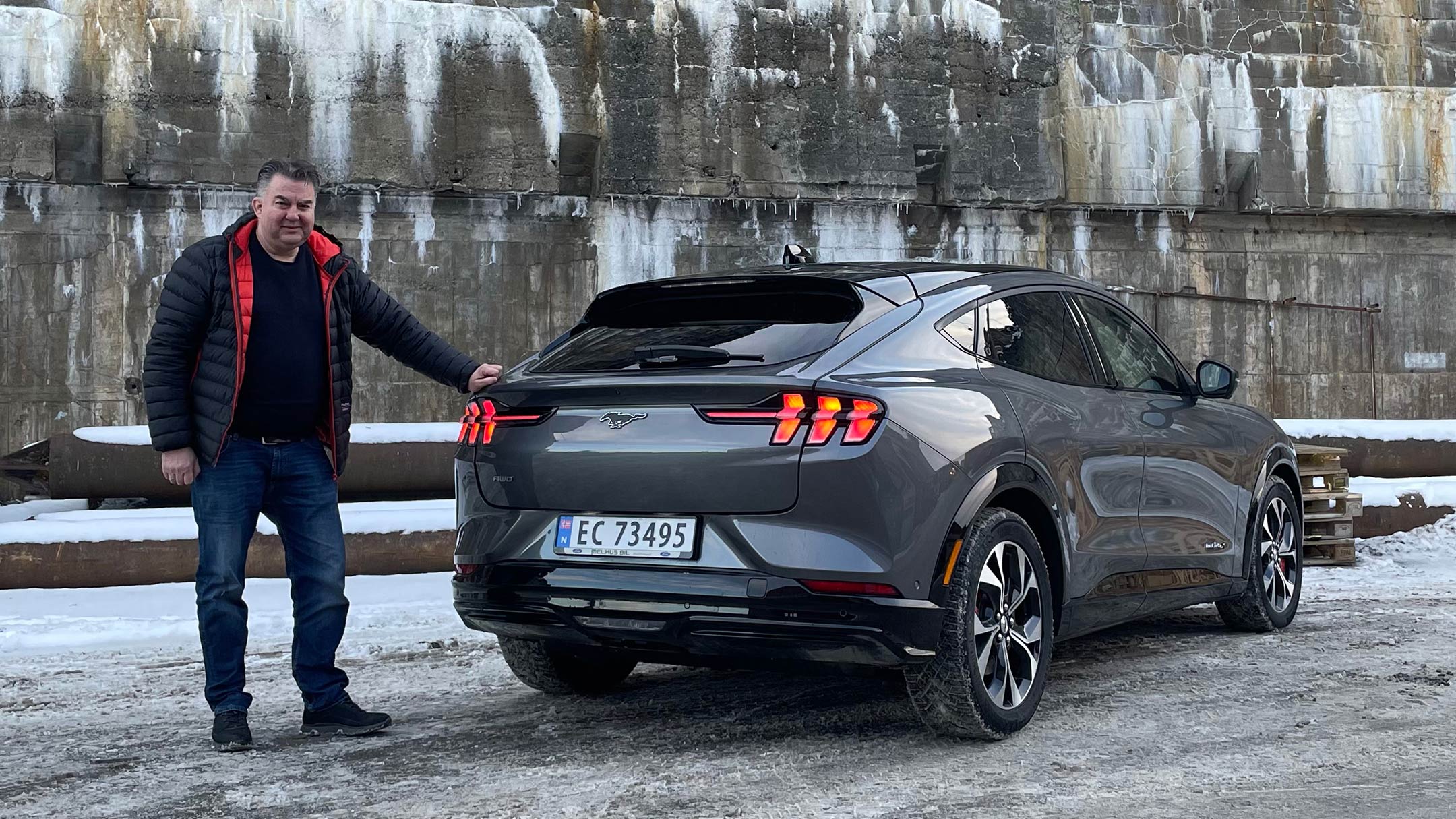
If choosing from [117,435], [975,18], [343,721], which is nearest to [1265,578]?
[343,721]

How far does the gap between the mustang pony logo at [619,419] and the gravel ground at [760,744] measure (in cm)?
97

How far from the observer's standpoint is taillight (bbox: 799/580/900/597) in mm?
3564

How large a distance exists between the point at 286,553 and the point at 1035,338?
264cm

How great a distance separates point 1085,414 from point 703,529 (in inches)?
65.1

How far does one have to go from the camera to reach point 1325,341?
1736 cm

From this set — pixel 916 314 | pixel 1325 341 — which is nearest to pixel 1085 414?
pixel 916 314

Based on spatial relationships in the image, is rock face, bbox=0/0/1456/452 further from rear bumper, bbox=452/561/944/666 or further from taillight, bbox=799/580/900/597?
taillight, bbox=799/580/900/597

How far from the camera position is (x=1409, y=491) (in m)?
9.74

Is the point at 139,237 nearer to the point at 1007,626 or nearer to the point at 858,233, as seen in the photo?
the point at 858,233

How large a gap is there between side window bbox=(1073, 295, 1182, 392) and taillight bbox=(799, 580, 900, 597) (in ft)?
6.19

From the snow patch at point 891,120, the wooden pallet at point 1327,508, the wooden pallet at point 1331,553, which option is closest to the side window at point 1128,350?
the wooden pallet at point 1327,508

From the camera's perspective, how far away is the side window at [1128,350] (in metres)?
5.08

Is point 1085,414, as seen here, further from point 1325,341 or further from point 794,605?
point 1325,341

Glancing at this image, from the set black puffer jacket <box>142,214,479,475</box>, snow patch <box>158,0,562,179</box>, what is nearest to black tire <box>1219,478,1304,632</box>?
black puffer jacket <box>142,214,479,475</box>
